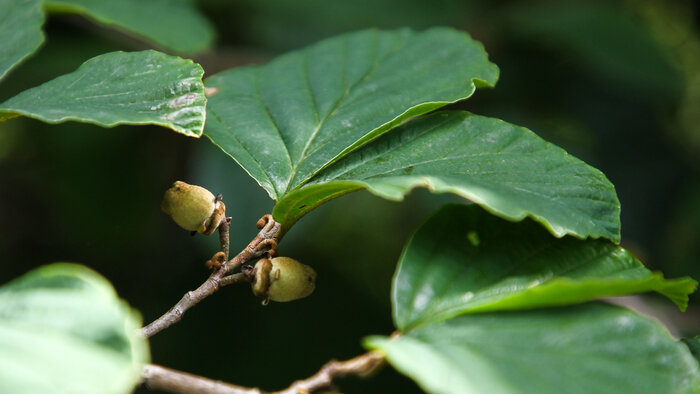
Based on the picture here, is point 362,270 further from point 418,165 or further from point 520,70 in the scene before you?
point 418,165

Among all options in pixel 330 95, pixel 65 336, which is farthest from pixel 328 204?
pixel 65 336

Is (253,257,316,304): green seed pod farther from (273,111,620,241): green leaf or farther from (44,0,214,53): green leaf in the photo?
(44,0,214,53): green leaf

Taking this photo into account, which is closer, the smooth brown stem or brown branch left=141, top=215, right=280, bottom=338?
the smooth brown stem

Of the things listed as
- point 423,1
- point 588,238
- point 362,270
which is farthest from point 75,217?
point 588,238

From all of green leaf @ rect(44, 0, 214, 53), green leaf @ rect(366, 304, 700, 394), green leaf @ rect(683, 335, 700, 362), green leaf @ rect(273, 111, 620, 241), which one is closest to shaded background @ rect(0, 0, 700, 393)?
green leaf @ rect(44, 0, 214, 53)

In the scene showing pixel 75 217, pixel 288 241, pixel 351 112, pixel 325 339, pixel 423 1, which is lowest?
pixel 325 339
